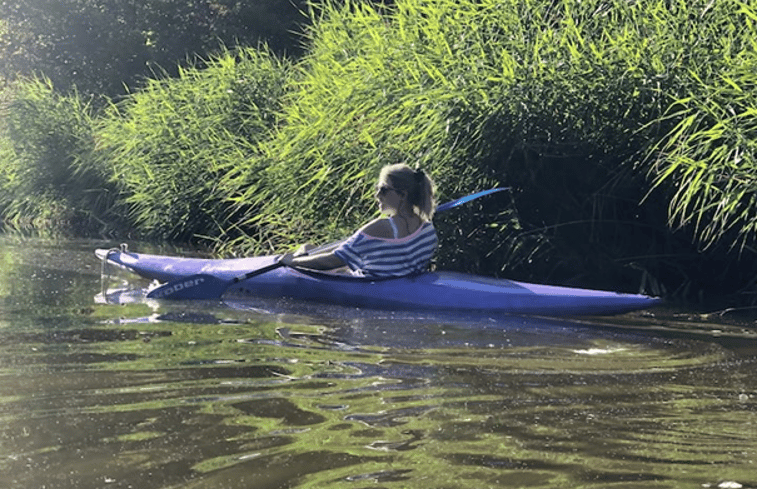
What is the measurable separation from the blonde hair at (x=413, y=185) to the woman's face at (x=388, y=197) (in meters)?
0.02

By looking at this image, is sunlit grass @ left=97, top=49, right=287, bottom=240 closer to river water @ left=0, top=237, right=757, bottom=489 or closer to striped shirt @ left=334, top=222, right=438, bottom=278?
striped shirt @ left=334, top=222, right=438, bottom=278

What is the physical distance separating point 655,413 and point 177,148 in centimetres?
1020

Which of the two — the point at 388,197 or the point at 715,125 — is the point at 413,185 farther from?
the point at 715,125

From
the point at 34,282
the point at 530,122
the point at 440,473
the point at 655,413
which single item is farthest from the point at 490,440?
the point at 34,282

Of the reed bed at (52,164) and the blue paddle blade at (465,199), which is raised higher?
the reed bed at (52,164)

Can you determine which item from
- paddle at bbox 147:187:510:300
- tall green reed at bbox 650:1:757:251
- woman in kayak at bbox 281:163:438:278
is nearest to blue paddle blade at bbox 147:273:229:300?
paddle at bbox 147:187:510:300

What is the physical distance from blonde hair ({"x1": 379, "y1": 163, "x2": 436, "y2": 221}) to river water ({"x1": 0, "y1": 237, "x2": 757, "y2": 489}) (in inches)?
33.3

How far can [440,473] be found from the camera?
3.28m

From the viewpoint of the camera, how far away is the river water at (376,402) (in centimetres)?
330

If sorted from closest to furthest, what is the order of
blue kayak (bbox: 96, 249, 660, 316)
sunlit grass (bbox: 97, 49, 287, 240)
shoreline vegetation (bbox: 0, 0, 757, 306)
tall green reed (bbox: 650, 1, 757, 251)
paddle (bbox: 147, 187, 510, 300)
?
tall green reed (bbox: 650, 1, 757, 251) → blue kayak (bbox: 96, 249, 660, 316) → shoreline vegetation (bbox: 0, 0, 757, 306) → paddle (bbox: 147, 187, 510, 300) → sunlit grass (bbox: 97, 49, 287, 240)

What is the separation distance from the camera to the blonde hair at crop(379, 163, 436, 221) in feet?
24.4

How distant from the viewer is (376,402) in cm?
424

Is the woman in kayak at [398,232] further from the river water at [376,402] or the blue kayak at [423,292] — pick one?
the river water at [376,402]

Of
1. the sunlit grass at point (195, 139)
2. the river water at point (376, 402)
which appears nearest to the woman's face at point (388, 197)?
the river water at point (376, 402)
